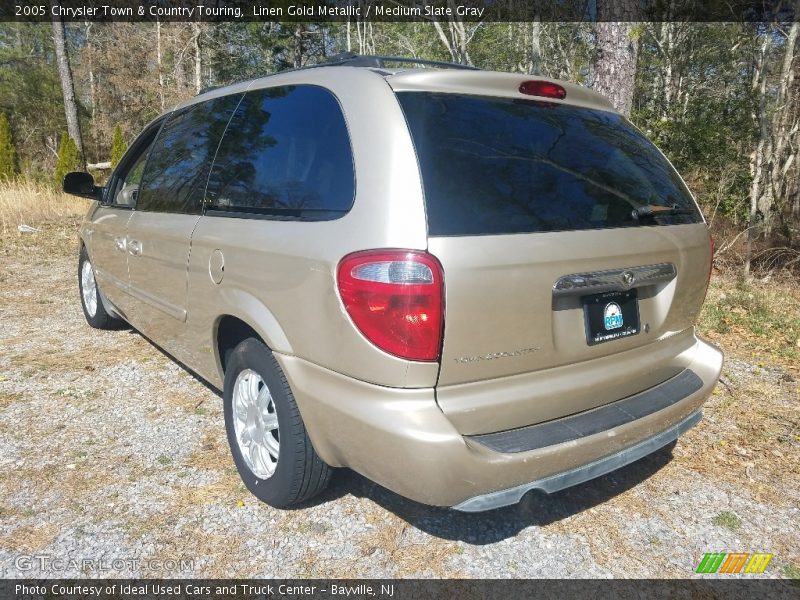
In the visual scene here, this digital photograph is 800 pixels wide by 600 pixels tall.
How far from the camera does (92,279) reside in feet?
16.5

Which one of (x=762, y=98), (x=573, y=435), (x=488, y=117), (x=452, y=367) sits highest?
(x=762, y=98)

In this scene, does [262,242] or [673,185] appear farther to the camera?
[673,185]

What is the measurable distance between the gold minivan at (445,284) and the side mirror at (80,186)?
7.28 ft

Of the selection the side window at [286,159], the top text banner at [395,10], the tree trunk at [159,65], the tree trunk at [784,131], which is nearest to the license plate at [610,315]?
the side window at [286,159]

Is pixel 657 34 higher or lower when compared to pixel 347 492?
higher

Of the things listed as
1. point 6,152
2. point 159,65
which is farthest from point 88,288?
point 159,65

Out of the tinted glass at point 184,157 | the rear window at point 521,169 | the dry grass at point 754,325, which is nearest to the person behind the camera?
the rear window at point 521,169

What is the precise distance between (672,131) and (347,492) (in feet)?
40.9

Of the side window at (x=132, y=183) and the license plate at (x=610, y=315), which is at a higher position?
the side window at (x=132, y=183)

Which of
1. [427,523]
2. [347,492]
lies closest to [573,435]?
[427,523]

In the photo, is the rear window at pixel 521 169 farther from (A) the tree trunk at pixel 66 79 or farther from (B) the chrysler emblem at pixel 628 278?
(A) the tree trunk at pixel 66 79

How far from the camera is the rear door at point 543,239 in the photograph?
1.85 metres

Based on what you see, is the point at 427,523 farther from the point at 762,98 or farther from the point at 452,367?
the point at 762,98

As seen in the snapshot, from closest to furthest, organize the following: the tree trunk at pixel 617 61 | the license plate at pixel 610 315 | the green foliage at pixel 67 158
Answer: the license plate at pixel 610 315 < the tree trunk at pixel 617 61 < the green foliage at pixel 67 158
